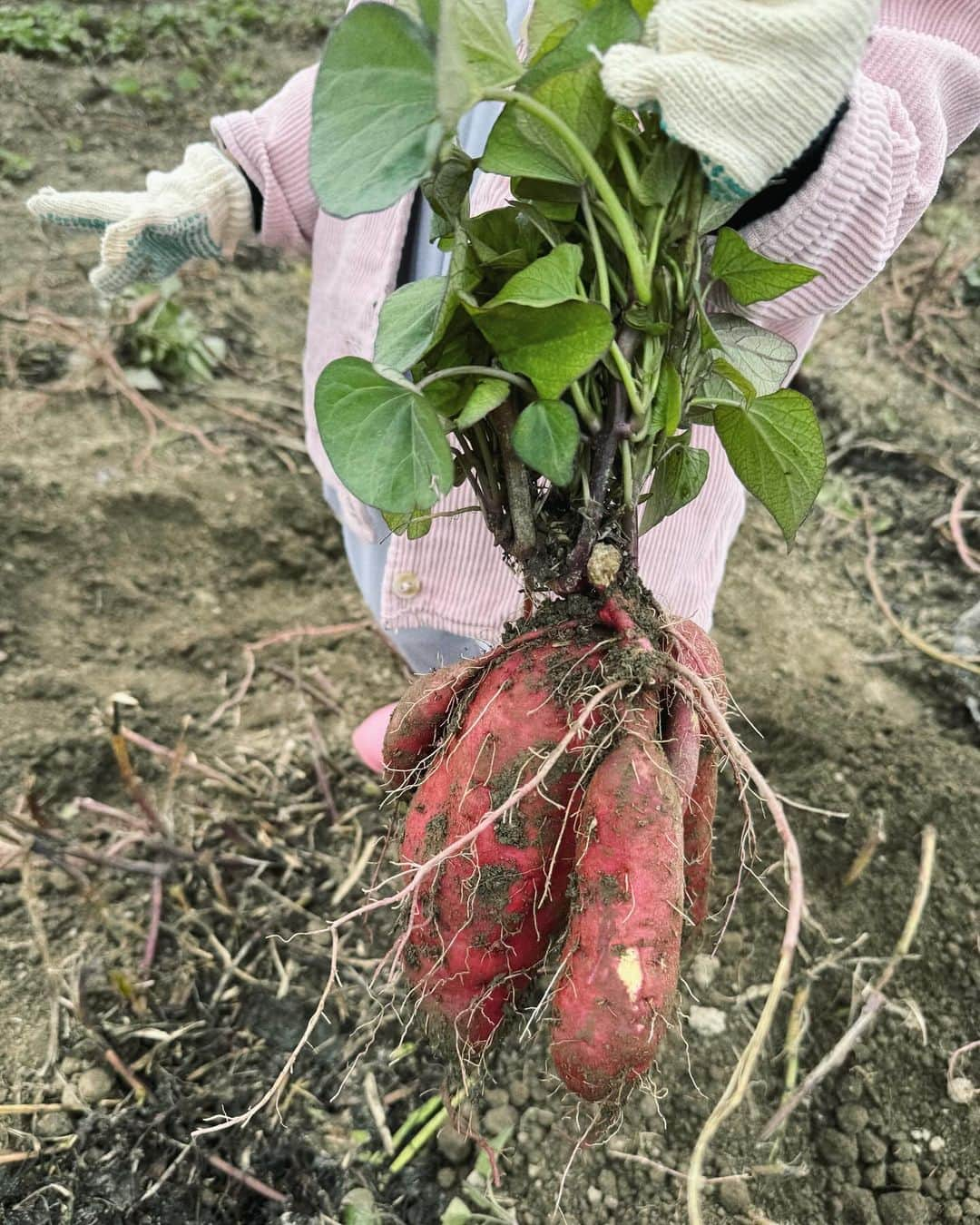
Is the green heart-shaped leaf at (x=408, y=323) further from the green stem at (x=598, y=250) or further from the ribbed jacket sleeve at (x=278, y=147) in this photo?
the ribbed jacket sleeve at (x=278, y=147)

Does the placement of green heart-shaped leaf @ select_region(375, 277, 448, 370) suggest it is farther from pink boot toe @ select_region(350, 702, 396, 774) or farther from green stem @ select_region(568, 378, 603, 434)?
pink boot toe @ select_region(350, 702, 396, 774)

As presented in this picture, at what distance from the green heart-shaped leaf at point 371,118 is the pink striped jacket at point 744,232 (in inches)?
14.0

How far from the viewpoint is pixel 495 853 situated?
33.8 inches

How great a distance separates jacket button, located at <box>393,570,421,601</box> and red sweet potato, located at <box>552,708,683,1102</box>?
420 millimetres

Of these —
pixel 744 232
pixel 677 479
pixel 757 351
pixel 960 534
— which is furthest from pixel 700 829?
pixel 960 534

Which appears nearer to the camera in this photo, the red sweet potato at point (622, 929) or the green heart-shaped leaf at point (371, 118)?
the green heart-shaped leaf at point (371, 118)

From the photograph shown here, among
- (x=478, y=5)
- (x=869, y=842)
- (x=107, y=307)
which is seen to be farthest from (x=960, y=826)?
(x=107, y=307)

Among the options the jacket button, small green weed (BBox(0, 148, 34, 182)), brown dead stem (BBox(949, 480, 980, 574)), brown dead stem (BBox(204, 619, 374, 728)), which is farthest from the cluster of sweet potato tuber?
small green weed (BBox(0, 148, 34, 182))

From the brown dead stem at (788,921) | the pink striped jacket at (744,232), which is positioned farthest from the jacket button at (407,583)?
the brown dead stem at (788,921)

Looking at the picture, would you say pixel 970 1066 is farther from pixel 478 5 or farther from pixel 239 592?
pixel 239 592

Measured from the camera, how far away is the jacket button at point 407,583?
1.15 meters

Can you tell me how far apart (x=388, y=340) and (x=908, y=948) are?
1.09 meters

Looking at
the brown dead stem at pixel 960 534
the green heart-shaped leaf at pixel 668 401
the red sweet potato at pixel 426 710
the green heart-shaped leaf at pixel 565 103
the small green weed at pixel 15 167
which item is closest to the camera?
the green heart-shaped leaf at pixel 565 103

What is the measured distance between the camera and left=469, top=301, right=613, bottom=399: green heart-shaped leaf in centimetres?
67
